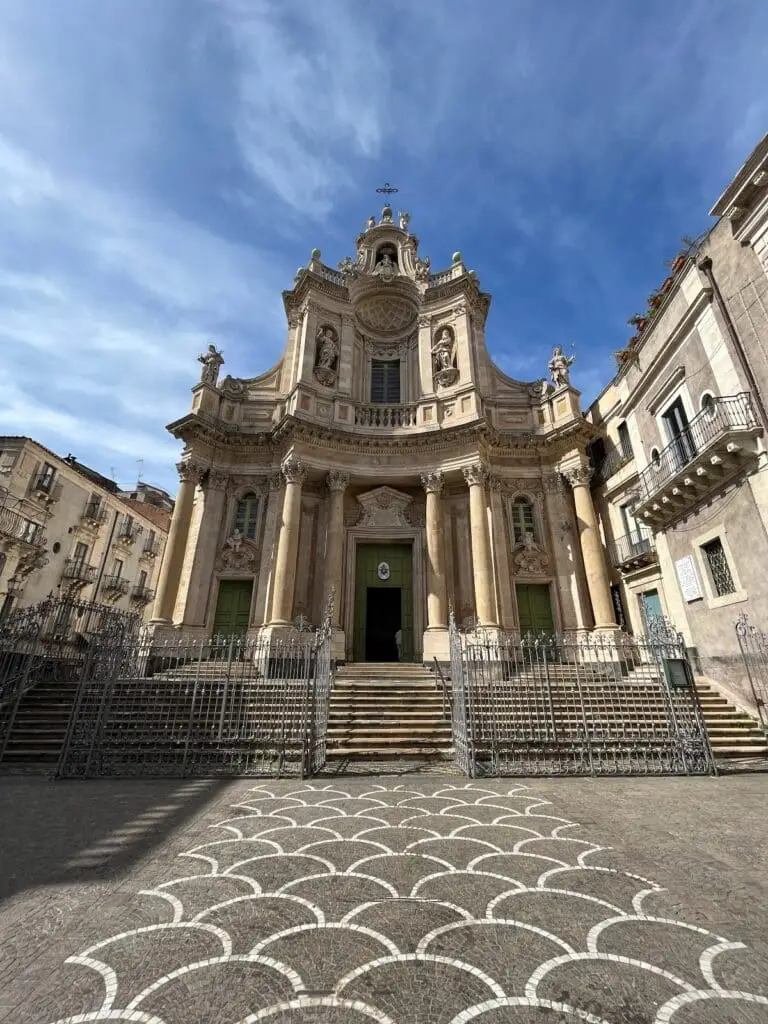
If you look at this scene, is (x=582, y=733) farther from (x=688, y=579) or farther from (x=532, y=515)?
(x=532, y=515)

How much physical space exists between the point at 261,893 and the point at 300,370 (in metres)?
17.6

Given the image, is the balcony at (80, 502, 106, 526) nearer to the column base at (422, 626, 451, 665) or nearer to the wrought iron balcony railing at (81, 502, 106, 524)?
the wrought iron balcony railing at (81, 502, 106, 524)

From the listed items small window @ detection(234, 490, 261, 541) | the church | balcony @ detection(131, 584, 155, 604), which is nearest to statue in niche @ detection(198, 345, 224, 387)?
the church

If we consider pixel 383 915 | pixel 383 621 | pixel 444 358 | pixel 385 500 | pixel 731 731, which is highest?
pixel 444 358

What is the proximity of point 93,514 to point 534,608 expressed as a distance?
86.6 feet

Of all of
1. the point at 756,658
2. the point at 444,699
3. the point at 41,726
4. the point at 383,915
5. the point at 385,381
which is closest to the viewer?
the point at 383,915

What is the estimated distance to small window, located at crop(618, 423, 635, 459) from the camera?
52.9 feet

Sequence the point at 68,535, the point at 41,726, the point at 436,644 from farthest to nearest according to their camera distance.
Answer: the point at 68,535 → the point at 436,644 → the point at 41,726

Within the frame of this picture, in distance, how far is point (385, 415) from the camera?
1875 cm

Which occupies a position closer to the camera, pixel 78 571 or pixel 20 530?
pixel 20 530

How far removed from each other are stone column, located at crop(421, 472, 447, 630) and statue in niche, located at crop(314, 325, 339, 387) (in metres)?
6.13

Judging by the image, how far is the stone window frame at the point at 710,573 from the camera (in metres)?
10.7

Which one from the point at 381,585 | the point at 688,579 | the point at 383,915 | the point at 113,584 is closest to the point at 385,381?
the point at 381,585

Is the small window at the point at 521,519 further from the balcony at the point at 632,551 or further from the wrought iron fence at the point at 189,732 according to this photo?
the wrought iron fence at the point at 189,732
